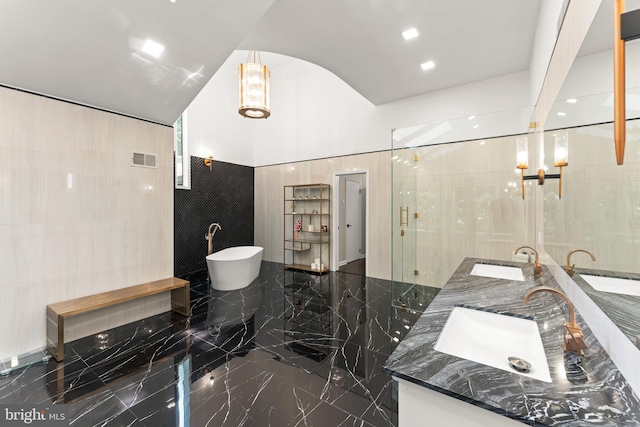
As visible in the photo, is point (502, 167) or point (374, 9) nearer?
point (374, 9)

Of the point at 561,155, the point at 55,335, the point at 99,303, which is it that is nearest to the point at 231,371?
the point at 99,303

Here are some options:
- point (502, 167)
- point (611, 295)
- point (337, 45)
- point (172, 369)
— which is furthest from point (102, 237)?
point (502, 167)

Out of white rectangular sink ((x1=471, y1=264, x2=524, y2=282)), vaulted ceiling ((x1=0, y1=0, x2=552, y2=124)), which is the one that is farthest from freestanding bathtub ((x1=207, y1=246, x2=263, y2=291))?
white rectangular sink ((x1=471, y1=264, x2=524, y2=282))

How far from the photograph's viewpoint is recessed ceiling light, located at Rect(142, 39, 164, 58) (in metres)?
2.31

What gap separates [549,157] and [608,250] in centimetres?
110

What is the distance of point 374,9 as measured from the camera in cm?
249

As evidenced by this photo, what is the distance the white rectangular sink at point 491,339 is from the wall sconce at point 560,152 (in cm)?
83

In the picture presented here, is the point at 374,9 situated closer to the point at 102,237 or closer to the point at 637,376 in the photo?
the point at 637,376

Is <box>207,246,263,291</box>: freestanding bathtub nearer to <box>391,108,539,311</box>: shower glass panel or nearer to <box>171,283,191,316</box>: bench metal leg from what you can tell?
<box>171,283,191,316</box>: bench metal leg

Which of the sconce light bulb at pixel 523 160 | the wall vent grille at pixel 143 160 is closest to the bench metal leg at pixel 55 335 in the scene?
the wall vent grille at pixel 143 160

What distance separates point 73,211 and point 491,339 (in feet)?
11.7

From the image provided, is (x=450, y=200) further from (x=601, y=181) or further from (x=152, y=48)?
(x=152, y=48)

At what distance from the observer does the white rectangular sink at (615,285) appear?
2.51ft

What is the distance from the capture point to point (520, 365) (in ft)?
3.14
